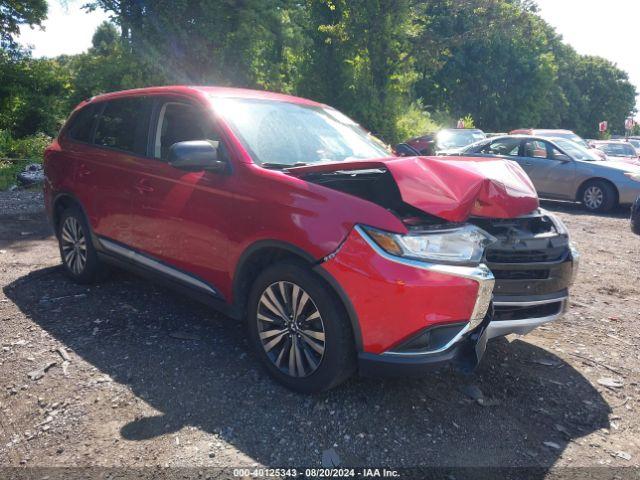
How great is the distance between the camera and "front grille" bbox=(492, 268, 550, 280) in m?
3.35

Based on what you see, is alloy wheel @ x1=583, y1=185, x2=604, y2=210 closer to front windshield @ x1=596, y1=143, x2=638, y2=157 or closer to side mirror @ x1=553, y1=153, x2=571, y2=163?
side mirror @ x1=553, y1=153, x2=571, y2=163

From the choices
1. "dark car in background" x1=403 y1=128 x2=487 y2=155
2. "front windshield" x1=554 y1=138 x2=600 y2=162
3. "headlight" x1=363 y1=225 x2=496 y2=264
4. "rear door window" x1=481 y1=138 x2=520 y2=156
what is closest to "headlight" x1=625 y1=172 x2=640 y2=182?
"front windshield" x1=554 y1=138 x2=600 y2=162

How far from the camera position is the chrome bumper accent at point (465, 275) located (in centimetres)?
279

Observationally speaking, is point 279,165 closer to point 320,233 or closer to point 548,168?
point 320,233

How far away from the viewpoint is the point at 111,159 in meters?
4.55

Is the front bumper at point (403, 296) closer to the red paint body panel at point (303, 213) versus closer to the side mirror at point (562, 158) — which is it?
the red paint body panel at point (303, 213)

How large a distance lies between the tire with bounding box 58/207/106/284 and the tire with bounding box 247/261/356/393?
226 centimetres

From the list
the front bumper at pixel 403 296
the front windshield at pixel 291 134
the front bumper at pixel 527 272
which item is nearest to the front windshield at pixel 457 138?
the front windshield at pixel 291 134

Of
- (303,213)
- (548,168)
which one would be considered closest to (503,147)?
(548,168)

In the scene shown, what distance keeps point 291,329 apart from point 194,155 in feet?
4.09

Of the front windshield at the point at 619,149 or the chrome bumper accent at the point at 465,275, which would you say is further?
the front windshield at the point at 619,149

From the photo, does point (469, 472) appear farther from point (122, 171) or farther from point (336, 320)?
point (122, 171)

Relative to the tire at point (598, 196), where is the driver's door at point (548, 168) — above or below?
above

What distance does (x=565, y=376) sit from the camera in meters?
3.67
